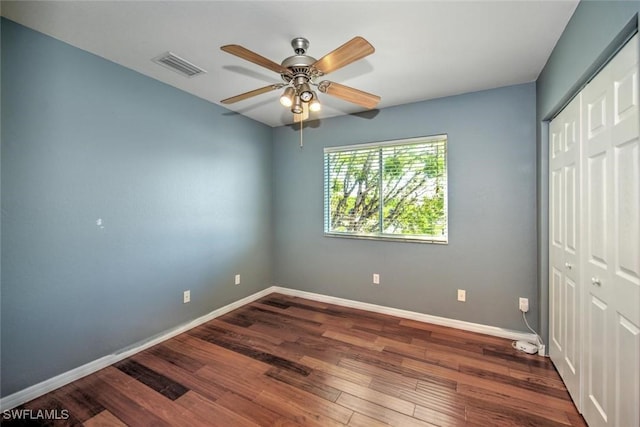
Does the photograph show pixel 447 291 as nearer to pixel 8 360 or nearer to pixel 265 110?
pixel 265 110

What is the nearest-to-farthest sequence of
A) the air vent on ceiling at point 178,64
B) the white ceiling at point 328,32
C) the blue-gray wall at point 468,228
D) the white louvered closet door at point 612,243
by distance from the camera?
the white louvered closet door at point 612,243, the white ceiling at point 328,32, the air vent on ceiling at point 178,64, the blue-gray wall at point 468,228

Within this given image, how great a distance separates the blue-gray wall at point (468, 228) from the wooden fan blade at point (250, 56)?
72.6 inches

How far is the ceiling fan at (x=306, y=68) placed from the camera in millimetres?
1490

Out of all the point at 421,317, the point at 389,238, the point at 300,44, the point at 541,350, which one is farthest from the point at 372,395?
the point at 300,44

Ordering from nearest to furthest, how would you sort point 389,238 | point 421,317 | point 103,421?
point 103,421, point 421,317, point 389,238

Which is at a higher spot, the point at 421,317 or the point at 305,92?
the point at 305,92

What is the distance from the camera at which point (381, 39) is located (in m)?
1.91

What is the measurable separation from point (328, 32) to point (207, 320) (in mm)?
3043

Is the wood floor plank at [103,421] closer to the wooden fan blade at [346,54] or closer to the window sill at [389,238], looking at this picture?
the wooden fan blade at [346,54]

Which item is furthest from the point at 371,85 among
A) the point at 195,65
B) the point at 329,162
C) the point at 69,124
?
the point at 69,124

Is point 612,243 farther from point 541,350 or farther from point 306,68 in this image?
point 306,68

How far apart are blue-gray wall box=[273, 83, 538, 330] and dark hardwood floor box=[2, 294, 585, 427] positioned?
0.42 m

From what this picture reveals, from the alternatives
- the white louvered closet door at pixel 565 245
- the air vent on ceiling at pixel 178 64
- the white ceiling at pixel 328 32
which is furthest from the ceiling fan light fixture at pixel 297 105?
the white louvered closet door at pixel 565 245

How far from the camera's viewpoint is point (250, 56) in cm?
154
